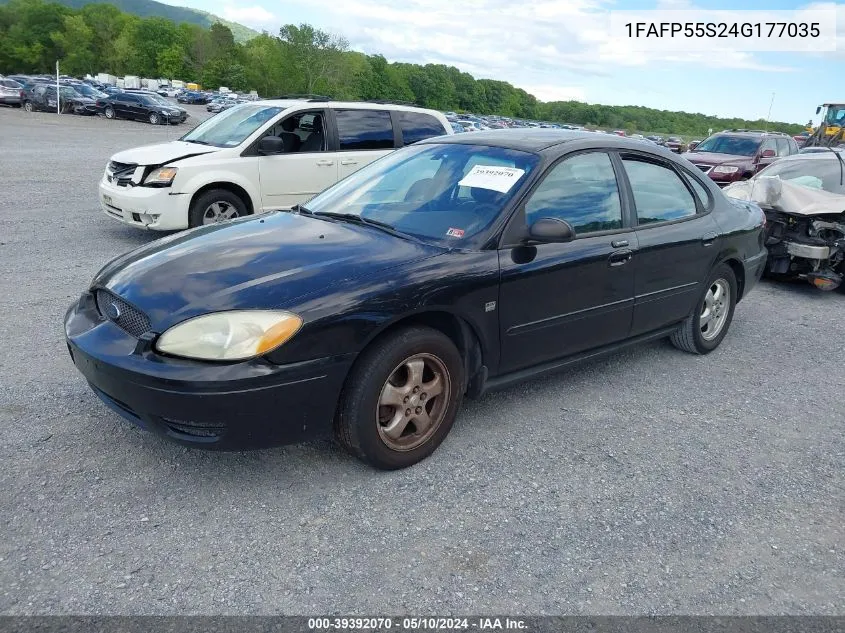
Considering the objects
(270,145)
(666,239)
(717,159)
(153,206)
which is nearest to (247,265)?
(666,239)

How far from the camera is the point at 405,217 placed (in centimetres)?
378

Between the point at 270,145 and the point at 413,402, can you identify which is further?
the point at 270,145

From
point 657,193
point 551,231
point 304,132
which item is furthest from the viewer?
point 304,132

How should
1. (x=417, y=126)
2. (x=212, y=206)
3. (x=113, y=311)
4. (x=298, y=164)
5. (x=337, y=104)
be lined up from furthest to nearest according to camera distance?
(x=417, y=126)
(x=337, y=104)
(x=298, y=164)
(x=212, y=206)
(x=113, y=311)

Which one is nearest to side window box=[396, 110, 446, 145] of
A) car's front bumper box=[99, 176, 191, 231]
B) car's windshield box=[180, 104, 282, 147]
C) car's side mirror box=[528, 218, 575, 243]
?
car's windshield box=[180, 104, 282, 147]

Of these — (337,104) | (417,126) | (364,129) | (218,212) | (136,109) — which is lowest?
(218,212)

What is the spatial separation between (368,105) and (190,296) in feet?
19.7

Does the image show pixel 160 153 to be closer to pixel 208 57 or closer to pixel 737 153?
pixel 737 153

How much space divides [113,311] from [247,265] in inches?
25.7

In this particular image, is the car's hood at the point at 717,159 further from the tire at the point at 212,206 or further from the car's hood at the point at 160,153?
the car's hood at the point at 160,153

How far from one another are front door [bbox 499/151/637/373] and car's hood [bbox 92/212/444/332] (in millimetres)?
558

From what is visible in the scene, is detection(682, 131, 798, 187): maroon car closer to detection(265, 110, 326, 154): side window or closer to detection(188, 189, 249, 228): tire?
detection(265, 110, 326, 154): side window

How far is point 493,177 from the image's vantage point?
379 centimetres

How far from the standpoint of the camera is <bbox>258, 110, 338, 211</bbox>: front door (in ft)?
25.8
